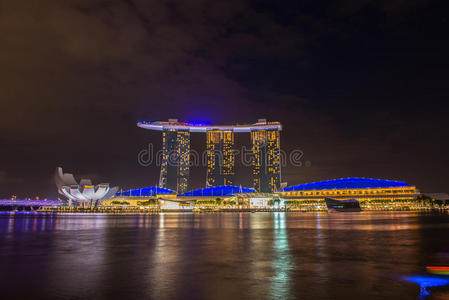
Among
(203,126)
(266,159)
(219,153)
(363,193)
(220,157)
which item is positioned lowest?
(363,193)

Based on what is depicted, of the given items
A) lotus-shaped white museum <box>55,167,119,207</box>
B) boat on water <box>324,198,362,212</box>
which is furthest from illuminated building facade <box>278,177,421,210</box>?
lotus-shaped white museum <box>55,167,119,207</box>

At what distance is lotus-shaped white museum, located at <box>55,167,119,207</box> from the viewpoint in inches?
4651

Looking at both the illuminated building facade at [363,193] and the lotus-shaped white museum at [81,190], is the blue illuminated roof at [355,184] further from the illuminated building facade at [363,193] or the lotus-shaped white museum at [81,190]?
the lotus-shaped white museum at [81,190]

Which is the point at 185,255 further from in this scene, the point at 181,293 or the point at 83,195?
the point at 83,195

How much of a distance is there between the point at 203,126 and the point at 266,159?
38223 mm

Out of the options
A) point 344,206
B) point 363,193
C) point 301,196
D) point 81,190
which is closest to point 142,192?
point 81,190

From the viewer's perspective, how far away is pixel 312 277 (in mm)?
10258

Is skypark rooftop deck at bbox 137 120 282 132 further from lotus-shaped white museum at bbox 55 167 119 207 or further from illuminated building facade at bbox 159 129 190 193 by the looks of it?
lotus-shaped white museum at bbox 55 167 119 207

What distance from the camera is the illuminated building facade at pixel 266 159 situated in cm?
17800

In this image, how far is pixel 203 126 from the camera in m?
186

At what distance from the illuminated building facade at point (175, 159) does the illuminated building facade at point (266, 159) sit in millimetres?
36353

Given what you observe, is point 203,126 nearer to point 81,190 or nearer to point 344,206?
point 81,190

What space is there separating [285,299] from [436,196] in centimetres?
15570

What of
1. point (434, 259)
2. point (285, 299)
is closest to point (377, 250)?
point (434, 259)
